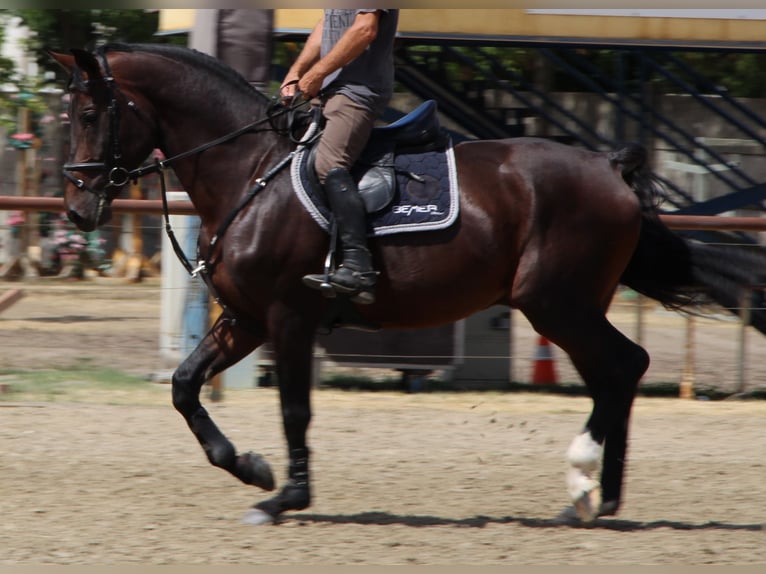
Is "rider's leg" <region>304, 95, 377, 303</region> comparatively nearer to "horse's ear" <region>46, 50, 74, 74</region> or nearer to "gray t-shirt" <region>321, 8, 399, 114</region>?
"gray t-shirt" <region>321, 8, 399, 114</region>

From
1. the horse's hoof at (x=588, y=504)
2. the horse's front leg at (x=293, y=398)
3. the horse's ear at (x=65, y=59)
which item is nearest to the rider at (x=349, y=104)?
the horse's front leg at (x=293, y=398)

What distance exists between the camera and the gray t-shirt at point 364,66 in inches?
216

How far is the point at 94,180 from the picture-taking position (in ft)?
17.9

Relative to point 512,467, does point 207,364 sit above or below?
above

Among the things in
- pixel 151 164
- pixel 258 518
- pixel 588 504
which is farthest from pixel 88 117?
pixel 588 504

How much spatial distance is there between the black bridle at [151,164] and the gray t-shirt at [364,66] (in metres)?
0.22

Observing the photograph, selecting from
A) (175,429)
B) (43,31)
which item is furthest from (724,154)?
(175,429)

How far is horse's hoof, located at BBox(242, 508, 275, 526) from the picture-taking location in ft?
17.8

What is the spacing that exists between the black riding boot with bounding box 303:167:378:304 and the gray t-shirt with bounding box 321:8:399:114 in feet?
1.28

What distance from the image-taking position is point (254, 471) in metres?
5.66

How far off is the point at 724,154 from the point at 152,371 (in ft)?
40.2

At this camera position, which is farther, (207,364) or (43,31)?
(43,31)

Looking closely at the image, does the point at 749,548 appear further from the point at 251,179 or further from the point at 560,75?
the point at 560,75

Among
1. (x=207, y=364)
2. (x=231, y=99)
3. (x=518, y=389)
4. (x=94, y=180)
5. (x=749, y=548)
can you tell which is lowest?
(x=518, y=389)
